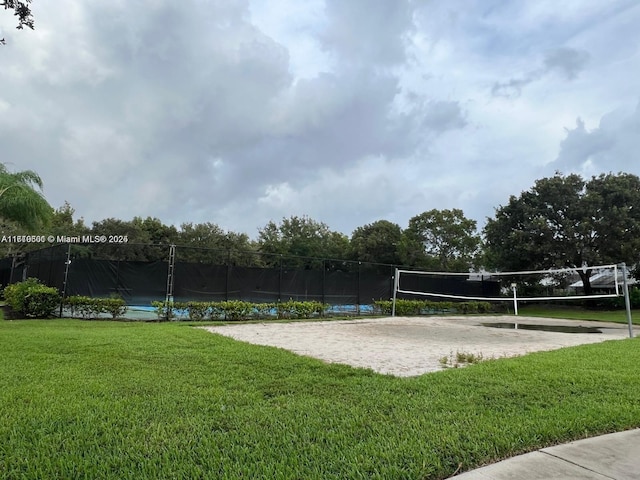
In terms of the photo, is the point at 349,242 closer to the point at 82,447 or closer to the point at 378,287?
the point at 378,287

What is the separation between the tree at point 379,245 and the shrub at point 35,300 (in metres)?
25.8

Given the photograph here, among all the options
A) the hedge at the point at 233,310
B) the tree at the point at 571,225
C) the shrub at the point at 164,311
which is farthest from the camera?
the tree at the point at 571,225

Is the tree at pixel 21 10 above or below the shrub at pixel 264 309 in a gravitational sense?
above

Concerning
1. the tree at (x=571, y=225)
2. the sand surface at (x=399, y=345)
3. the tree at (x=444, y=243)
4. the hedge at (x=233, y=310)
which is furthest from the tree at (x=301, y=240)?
the sand surface at (x=399, y=345)

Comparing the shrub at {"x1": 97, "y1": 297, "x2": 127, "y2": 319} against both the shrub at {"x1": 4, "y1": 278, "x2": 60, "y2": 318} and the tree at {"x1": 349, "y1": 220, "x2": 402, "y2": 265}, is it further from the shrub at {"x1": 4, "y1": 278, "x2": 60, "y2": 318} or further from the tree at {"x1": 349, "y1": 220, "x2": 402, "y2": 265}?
the tree at {"x1": 349, "y1": 220, "x2": 402, "y2": 265}

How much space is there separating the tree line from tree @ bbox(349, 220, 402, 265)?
8 cm

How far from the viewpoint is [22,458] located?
2.32 m

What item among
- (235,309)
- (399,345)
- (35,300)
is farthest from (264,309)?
(399,345)

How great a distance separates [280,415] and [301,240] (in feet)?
113

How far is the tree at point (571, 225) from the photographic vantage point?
2139 centimetres

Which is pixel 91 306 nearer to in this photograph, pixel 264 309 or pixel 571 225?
pixel 264 309

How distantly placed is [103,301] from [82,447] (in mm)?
9204

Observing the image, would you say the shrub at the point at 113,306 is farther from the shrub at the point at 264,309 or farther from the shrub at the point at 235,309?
the shrub at the point at 264,309

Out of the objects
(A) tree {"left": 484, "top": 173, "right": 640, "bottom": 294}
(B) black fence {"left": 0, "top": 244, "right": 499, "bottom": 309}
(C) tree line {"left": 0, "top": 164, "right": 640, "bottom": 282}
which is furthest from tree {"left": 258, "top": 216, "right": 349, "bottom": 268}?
(B) black fence {"left": 0, "top": 244, "right": 499, "bottom": 309}
